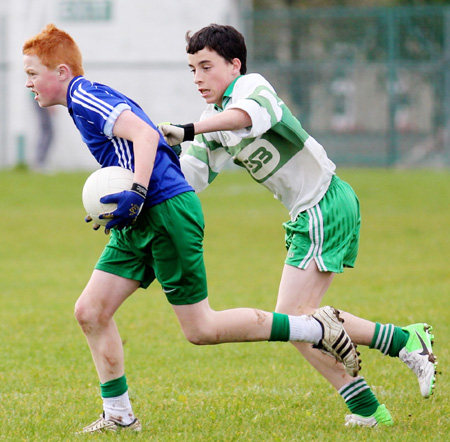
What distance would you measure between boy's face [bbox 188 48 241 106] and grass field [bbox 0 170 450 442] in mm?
1681

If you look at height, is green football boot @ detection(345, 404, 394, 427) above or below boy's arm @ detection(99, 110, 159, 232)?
below

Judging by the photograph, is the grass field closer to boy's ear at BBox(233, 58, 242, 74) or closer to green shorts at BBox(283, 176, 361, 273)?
green shorts at BBox(283, 176, 361, 273)

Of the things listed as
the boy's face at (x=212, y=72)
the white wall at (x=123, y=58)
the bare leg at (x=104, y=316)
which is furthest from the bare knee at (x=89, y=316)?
the white wall at (x=123, y=58)

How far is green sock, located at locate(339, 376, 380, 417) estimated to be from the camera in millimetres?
4516

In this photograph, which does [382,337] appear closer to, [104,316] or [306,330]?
[306,330]

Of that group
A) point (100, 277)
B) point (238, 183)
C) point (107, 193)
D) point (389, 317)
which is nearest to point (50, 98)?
point (107, 193)

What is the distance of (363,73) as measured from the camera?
22859 millimetres

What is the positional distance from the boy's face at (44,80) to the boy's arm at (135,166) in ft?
1.38

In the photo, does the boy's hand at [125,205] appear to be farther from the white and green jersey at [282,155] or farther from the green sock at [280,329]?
the green sock at [280,329]

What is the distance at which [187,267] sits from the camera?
13.9 ft

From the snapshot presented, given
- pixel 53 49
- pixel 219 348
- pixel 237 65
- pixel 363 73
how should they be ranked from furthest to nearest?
pixel 363 73, pixel 219 348, pixel 237 65, pixel 53 49

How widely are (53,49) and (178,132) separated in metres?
0.77

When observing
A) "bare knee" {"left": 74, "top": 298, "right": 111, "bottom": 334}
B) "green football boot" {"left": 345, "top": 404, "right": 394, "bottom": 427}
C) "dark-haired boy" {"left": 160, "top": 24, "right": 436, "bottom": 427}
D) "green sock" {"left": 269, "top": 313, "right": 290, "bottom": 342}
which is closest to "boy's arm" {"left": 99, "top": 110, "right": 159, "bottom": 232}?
"dark-haired boy" {"left": 160, "top": 24, "right": 436, "bottom": 427}

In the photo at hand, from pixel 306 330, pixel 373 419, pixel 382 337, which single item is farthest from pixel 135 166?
pixel 373 419
